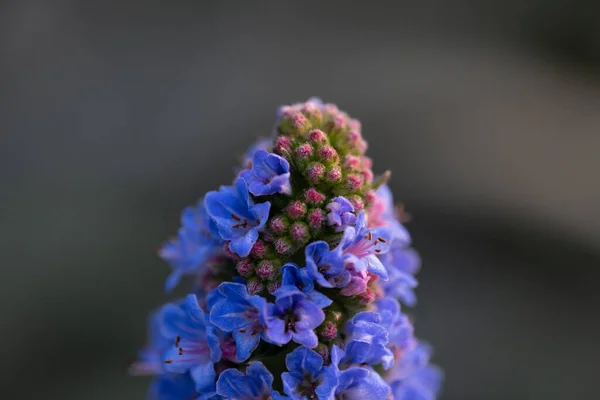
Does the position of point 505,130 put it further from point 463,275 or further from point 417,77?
point 463,275

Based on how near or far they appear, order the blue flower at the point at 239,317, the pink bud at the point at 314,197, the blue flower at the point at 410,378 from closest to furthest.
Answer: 1. the blue flower at the point at 239,317
2. the pink bud at the point at 314,197
3. the blue flower at the point at 410,378

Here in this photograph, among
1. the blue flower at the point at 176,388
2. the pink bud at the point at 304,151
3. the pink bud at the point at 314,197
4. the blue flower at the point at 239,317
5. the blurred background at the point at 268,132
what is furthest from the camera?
the blurred background at the point at 268,132

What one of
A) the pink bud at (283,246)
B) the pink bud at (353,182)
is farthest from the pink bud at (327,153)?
the pink bud at (283,246)

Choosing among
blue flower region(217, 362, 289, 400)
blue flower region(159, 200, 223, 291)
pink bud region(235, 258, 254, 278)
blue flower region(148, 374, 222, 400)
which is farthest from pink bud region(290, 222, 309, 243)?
blue flower region(148, 374, 222, 400)

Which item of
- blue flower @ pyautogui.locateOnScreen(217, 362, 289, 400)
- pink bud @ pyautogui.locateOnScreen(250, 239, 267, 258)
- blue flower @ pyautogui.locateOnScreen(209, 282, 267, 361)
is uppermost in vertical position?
pink bud @ pyautogui.locateOnScreen(250, 239, 267, 258)

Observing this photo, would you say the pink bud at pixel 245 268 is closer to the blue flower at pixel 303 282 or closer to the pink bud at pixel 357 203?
the blue flower at pixel 303 282

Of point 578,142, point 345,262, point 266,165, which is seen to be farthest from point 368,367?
point 578,142

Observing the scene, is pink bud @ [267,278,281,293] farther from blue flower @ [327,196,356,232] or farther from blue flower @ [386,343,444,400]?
blue flower @ [386,343,444,400]
